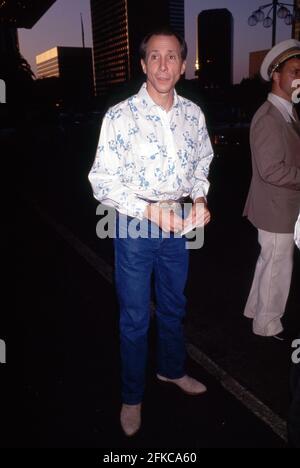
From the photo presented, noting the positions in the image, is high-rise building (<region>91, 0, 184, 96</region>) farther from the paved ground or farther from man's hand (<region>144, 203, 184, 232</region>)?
man's hand (<region>144, 203, 184, 232</region>)

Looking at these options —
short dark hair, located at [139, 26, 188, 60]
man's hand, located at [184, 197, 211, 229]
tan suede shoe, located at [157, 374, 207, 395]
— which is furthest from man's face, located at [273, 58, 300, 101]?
tan suede shoe, located at [157, 374, 207, 395]

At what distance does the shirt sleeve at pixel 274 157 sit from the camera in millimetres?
2799

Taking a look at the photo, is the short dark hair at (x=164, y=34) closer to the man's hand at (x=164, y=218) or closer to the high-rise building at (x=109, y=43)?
the man's hand at (x=164, y=218)

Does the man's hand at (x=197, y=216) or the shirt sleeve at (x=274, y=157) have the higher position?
the shirt sleeve at (x=274, y=157)

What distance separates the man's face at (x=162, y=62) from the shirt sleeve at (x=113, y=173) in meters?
0.34

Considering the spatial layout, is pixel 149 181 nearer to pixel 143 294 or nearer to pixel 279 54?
pixel 143 294

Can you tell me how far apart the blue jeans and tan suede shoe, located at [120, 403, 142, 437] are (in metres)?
0.05

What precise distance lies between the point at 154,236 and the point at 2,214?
6625mm

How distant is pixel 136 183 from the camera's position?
218 centimetres

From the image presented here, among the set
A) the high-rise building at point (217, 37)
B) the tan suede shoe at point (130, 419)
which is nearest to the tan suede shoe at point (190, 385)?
the tan suede shoe at point (130, 419)

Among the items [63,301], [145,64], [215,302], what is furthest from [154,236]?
[63,301]

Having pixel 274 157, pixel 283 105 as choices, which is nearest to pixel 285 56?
pixel 283 105

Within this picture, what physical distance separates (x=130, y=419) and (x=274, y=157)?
203cm

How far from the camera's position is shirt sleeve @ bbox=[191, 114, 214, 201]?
2.42 meters
